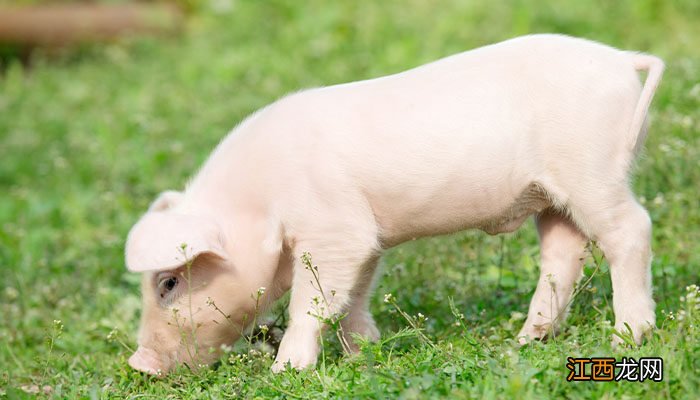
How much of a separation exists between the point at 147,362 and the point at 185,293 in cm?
36

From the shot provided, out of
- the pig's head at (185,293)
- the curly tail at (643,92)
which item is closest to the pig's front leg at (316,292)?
the pig's head at (185,293)

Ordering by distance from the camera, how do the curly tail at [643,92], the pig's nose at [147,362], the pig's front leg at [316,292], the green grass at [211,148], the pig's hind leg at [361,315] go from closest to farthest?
1. the green grass at [211,148]
2. the curly tail at [643,92]
3. the pig's front leg at [316,292]
4. the pig's nose at [147,362]
5. the pig's hind leg at [361,315]

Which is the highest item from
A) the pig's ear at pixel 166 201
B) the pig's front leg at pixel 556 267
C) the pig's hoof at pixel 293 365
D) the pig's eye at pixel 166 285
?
the pig's ear at pixel 166 201

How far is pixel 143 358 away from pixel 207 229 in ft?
2.32

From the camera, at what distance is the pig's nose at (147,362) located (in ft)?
14.8

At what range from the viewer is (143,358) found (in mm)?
4551

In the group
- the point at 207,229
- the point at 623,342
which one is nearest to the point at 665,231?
the point at 623,342

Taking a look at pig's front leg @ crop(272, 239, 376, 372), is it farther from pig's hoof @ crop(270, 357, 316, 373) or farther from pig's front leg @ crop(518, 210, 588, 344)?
pig's front leg @ crop(518, 210, 588, 344)

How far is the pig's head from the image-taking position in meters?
4.24

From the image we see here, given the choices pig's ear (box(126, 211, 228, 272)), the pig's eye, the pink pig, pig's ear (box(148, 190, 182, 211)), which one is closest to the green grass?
the pink pig

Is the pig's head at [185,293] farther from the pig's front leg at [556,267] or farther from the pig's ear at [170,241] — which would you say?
the pig's front leg at [556,267]

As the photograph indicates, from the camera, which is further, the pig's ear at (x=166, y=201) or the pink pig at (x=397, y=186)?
the pig's ear at (x=166, y=201)

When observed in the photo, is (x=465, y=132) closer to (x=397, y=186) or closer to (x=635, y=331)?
(x=397, y=186)

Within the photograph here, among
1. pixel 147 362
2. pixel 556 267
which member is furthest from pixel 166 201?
pixel 556 267
